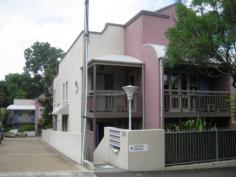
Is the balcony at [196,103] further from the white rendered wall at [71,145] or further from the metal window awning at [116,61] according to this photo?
the white rendered wall at [71,145]

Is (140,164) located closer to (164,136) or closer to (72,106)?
(164,136)

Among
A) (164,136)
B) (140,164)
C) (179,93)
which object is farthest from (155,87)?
(140,164)

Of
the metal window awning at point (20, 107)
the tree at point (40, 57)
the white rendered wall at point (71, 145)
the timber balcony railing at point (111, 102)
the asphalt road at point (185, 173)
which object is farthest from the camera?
the tree at point (40, 57)

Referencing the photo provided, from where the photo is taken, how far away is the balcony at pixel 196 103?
17.2 metres

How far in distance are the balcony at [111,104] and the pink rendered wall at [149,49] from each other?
21.9 inches

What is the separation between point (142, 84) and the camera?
18469 mm

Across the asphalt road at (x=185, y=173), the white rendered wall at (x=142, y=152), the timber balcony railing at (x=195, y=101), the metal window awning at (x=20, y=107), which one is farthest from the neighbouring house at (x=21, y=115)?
the asphalt road at (x=185, y=173)

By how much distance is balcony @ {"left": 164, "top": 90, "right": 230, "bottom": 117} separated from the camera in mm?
17188

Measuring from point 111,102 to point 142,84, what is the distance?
6.38 feet

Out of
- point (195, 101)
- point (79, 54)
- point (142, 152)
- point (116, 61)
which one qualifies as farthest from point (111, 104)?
point (79, 54)

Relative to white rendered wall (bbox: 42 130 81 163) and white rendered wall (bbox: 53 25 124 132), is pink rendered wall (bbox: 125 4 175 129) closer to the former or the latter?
white rendered wall (bbox: 53 25 124 132)

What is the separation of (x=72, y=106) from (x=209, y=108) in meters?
11.0

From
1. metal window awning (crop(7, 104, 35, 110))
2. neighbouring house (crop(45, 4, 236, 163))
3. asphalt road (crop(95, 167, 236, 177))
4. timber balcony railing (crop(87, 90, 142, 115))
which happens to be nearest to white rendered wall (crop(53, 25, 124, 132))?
neighbouring house (crop(45, 4, 236, 163))

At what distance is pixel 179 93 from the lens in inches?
687
